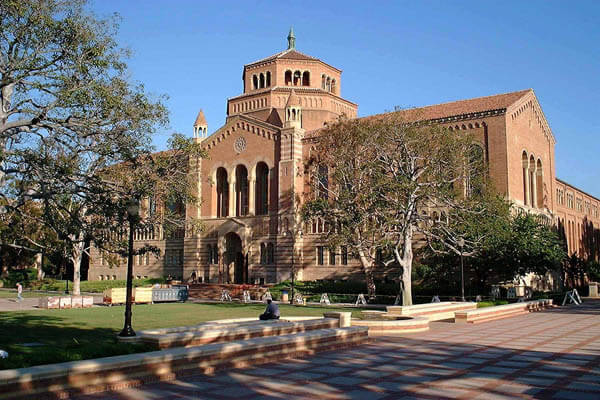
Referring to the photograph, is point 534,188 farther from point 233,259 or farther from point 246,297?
point 233,259

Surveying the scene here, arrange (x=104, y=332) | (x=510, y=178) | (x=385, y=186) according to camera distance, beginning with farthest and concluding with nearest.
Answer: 1. (x=510, y=178)
2. (x=385, y=186)
3. (x=104, y=332)

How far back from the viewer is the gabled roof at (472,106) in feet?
135

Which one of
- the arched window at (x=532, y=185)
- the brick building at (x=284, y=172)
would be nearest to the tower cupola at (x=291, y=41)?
the brick building at (x=284, y=172)

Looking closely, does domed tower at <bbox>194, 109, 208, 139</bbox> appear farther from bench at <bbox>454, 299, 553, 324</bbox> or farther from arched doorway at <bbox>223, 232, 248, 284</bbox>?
bench at <bbox>454, 299, 553, 324</bbox>

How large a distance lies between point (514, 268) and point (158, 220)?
2144 cm

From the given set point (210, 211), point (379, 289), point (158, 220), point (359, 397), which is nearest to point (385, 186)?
point (158, 220)

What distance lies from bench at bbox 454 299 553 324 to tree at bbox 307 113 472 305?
429 cm

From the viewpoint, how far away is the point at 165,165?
20.2 m

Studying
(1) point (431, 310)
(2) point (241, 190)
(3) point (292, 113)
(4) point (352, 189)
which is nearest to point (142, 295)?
(4) point (352, 189)

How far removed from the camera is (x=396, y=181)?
92.1 feet

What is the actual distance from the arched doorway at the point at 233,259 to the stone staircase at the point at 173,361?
1450 inches

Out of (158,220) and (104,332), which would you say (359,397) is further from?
(158,220)

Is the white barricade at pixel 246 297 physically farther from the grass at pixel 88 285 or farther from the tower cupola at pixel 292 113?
the grass at pixel 88 285

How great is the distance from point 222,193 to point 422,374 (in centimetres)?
4520
